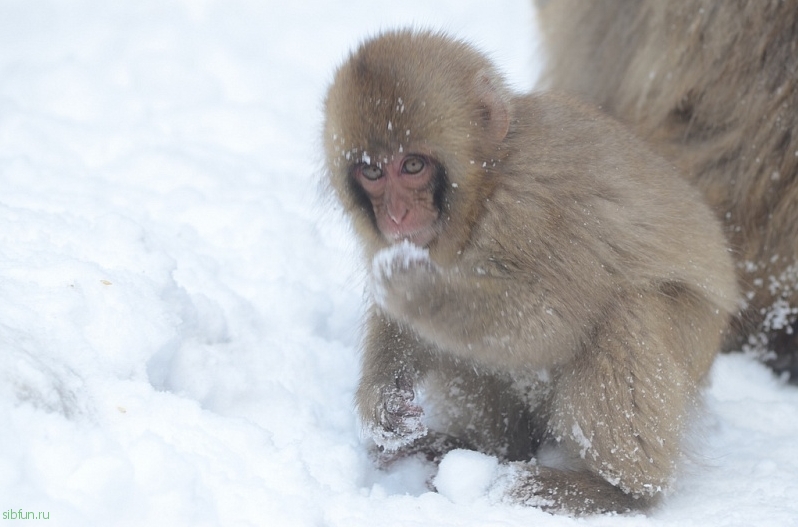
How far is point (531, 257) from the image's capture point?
2322 millimetres

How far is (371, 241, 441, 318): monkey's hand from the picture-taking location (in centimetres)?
236

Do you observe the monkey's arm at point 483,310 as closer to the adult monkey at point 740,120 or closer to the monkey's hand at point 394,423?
the monkey's hand at point 394,423

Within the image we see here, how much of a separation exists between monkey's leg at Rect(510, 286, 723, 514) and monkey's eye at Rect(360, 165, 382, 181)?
0.67 metres

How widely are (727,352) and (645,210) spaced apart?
3.82 feet

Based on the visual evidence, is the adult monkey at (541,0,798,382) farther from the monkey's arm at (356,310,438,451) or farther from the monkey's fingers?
the monkey's fingers

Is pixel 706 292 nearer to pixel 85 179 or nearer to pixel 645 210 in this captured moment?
pixel 645 210

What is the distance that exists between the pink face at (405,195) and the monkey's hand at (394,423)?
0.45 meters

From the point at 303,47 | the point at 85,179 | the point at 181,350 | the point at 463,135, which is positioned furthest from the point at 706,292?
the point at 303,47

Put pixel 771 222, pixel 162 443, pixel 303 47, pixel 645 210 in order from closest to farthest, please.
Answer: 1. pixel 162 443
2. pixel 645 210
3. pixel 771 222
4. pixel 303 47

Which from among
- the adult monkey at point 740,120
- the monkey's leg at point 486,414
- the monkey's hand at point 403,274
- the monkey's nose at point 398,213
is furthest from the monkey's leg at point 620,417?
the adult monkey at point 740,120

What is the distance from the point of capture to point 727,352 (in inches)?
135

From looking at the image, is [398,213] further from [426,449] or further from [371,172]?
[426,449]

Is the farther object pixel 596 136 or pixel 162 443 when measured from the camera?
pixel 596 136

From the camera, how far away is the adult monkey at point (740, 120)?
10.5 ft
